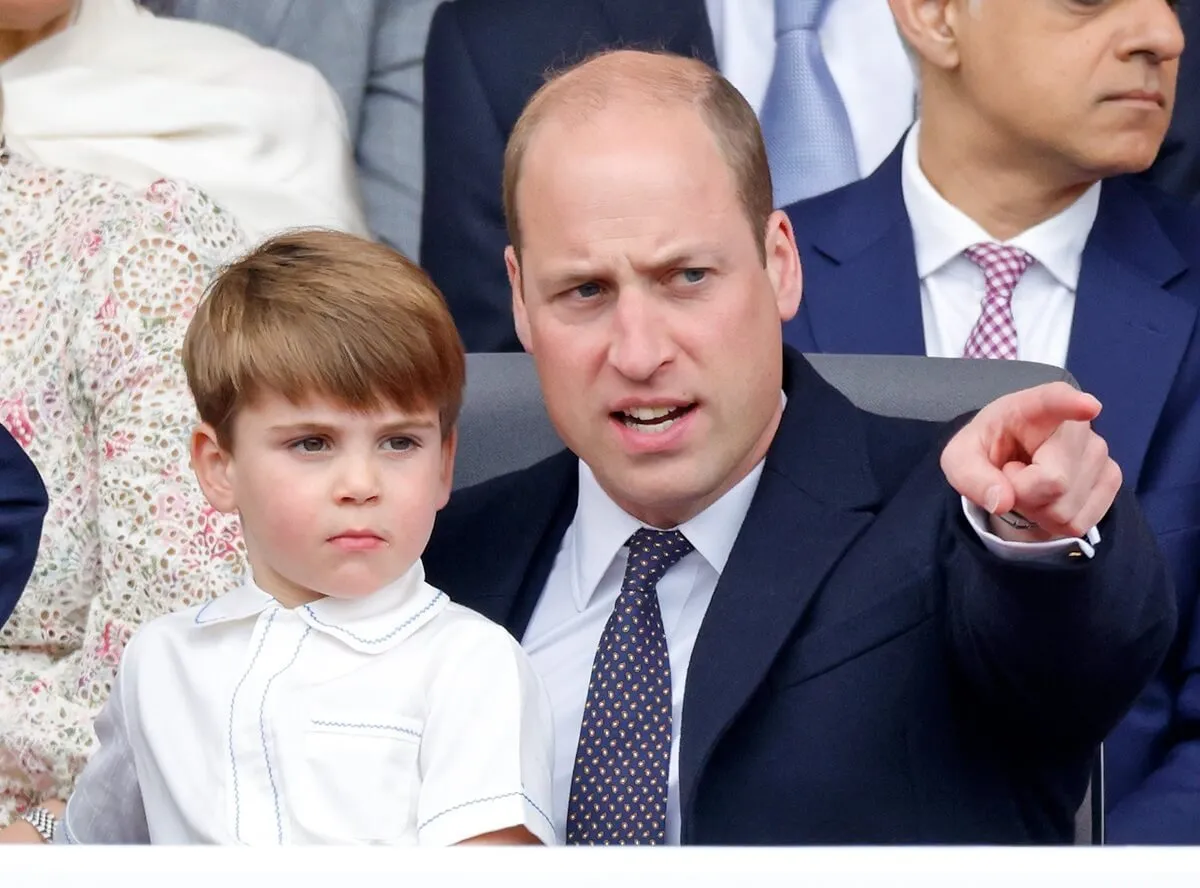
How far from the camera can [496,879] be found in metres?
0.67

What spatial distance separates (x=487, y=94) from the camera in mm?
2184

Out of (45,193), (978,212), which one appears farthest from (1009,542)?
(45,193)

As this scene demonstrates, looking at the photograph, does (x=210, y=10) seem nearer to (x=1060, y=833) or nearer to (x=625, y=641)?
(x=625, y=641)

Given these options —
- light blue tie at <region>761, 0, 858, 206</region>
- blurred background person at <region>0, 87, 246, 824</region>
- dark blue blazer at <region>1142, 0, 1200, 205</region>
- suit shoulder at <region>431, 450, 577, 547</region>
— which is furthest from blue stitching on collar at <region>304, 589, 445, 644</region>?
dark blue blazer at <region>1142, 0, 1200, 205</region>

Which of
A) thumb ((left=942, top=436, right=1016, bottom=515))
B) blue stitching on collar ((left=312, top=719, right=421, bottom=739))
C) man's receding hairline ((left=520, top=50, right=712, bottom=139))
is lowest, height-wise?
blue stitching on collar ((left=312, top=719, right=421, bottom=739))

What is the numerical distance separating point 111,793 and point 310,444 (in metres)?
0.27

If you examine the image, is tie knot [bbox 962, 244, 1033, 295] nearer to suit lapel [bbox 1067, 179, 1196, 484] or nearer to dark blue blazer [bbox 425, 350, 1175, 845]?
suit lapel [bbox 1067, 179, 1196, 484]

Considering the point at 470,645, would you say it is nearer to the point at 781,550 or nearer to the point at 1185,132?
the point at 781,550

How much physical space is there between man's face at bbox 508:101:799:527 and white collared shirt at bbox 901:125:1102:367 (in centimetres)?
65

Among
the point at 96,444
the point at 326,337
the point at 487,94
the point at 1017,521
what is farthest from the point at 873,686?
the point at 487,94

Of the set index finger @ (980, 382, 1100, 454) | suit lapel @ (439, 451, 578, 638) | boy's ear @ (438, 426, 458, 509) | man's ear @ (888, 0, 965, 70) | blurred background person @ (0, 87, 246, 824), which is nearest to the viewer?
index finger @ (980, 382, 1100, 454)

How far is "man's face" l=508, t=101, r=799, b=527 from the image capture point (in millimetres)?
1333

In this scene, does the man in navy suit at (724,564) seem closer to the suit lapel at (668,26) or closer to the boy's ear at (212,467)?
the boy's ear at (212,467)

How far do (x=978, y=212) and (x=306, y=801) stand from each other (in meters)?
1.19
